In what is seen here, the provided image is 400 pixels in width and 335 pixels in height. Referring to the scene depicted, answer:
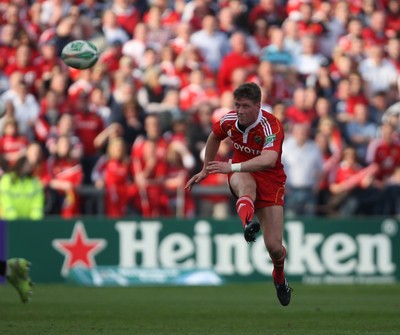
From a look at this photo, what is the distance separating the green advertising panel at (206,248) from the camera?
17.8 metres

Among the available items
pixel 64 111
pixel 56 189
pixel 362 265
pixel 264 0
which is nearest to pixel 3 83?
pixel 64 111

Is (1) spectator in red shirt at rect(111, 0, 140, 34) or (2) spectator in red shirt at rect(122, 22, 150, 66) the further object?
(1) spectator in red shirt at rect(111, 0, 140, 34)

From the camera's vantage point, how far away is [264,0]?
22.0 m

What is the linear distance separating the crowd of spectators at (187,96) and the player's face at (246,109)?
737cm

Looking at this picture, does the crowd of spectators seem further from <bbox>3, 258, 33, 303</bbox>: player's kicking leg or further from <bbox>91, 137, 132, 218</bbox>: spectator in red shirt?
<bbox>3, 258, 33, 303</bbox>: player's kicking leg

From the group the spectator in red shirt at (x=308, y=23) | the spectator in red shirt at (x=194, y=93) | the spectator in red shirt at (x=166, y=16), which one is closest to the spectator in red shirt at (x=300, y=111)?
the spectator in red shirt at (x=194, y=93)

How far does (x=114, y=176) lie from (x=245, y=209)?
24.9 feet

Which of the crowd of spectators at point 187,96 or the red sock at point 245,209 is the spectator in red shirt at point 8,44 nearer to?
the crowd of spectators at point 187,96

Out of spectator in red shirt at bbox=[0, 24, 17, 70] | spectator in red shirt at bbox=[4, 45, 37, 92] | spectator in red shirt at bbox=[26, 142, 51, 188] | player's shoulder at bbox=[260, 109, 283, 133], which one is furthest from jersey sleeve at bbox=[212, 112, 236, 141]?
spectator in red shirt at bbox=[0, 24, 17, 70]

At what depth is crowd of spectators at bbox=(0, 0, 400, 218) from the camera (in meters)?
17.8

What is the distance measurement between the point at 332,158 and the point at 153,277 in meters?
3.82

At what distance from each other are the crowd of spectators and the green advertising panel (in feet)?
1.09

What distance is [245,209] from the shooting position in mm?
10180

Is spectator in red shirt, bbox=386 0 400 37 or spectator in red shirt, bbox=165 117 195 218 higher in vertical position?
spectator in red shirt, bbox=386 0 400 37
